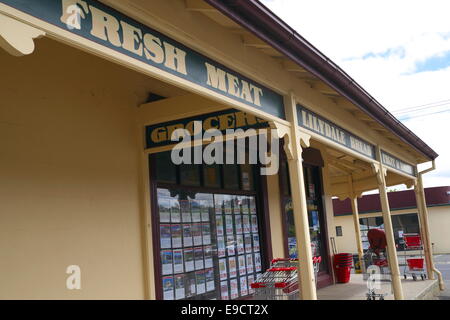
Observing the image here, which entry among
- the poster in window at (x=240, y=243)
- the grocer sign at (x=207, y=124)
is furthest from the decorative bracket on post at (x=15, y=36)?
the poster in window at (x=240, y=243)

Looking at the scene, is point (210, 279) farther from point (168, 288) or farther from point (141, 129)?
point (141, 129)

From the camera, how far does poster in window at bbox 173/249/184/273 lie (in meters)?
6.78

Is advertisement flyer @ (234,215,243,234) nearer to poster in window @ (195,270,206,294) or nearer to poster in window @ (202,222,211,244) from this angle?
poster in window @ (202,222,211,244)

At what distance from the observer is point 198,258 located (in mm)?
7379

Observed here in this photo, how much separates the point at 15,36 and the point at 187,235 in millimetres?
5086

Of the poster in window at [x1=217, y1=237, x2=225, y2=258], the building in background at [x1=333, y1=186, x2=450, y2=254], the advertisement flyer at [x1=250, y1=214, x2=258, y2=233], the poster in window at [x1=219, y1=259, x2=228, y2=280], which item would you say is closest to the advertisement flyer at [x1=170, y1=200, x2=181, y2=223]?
the poster in window at [x1=217, y1=237, x2=225, y2=258]

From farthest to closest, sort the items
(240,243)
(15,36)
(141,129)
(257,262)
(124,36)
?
1. (257,262)
2. (240,243)
3. (141,129)
4. (124,36)
5. (15,36)

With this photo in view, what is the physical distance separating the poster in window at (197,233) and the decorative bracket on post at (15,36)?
515 centimetres

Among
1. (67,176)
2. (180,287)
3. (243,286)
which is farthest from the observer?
(243,286)

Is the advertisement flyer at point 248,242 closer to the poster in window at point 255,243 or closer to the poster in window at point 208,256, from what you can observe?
the poster in window at point 255,243

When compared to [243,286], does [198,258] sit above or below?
above

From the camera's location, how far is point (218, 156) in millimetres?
8102

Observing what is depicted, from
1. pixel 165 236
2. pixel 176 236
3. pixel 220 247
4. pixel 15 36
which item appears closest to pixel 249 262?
pixel 220 247
